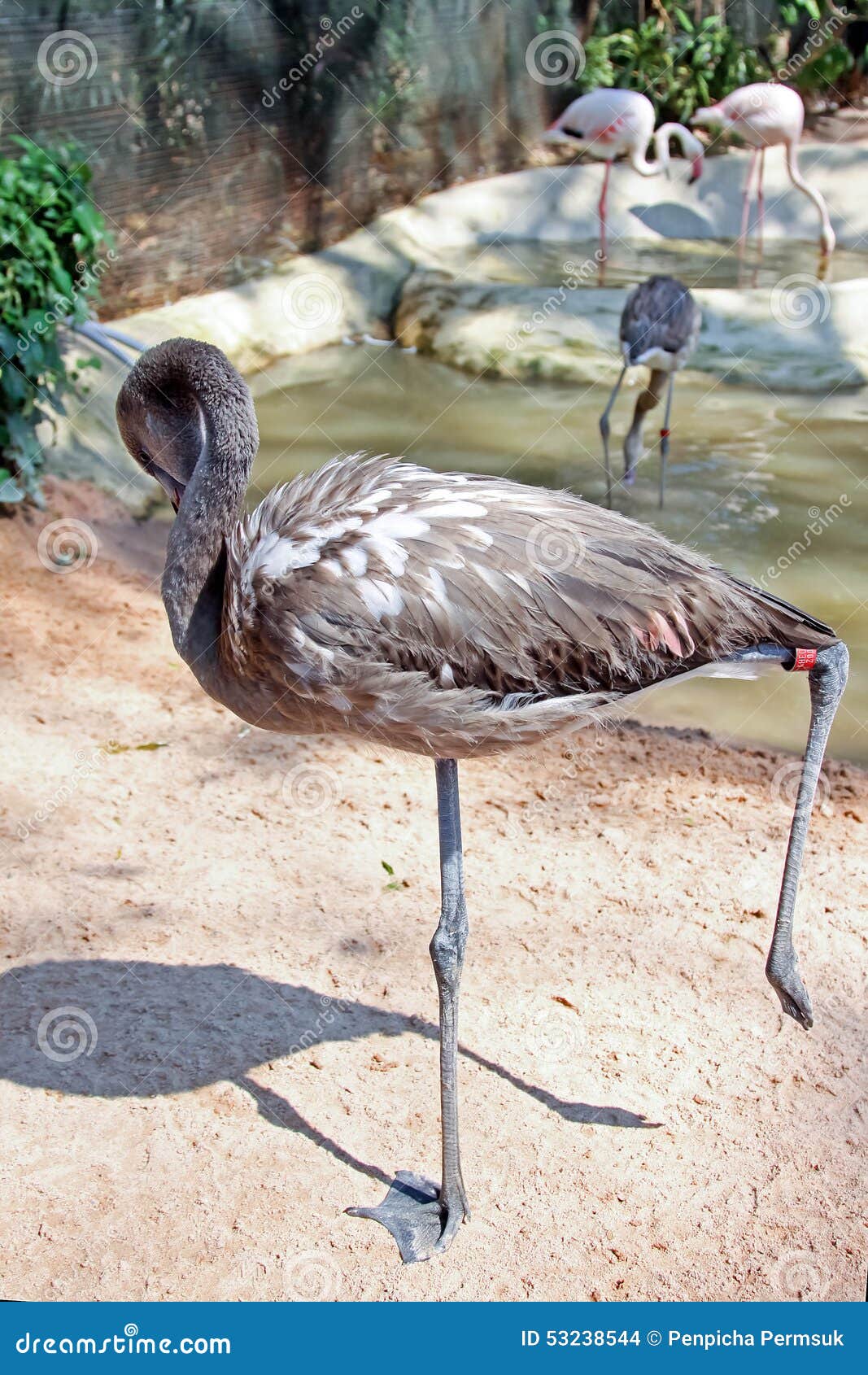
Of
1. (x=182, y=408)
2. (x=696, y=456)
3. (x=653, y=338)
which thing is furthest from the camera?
(x=696, y=456)

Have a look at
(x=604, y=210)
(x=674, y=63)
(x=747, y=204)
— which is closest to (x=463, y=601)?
(x=604, y=210)

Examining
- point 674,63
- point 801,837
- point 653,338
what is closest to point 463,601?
point 801,837

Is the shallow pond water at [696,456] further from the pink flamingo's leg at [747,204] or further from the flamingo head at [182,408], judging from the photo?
the pink flamingo's leg at [747,204]

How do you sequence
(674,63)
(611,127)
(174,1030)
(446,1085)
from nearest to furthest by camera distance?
1. (446,1085)
2. (174,1030)
3. (611,127)
4. (674,63)

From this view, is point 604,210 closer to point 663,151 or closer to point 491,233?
point 663,151

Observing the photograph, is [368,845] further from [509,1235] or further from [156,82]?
[156,82]

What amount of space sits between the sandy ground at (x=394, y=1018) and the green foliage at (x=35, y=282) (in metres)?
1.57

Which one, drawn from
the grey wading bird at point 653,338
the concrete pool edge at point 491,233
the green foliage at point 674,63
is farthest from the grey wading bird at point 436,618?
the green foliage at point 674,63

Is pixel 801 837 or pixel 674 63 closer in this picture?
pixel 801 837

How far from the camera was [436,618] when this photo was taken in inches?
117

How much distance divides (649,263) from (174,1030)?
10126mm

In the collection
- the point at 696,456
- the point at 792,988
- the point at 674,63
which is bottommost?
the point at 696,456

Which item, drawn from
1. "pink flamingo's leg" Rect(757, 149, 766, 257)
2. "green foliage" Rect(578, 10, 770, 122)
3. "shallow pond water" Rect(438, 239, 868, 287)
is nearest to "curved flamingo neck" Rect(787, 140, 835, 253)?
"shallow pond water" Rect(438, 239, 868, 287)

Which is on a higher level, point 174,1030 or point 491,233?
point 491,233
